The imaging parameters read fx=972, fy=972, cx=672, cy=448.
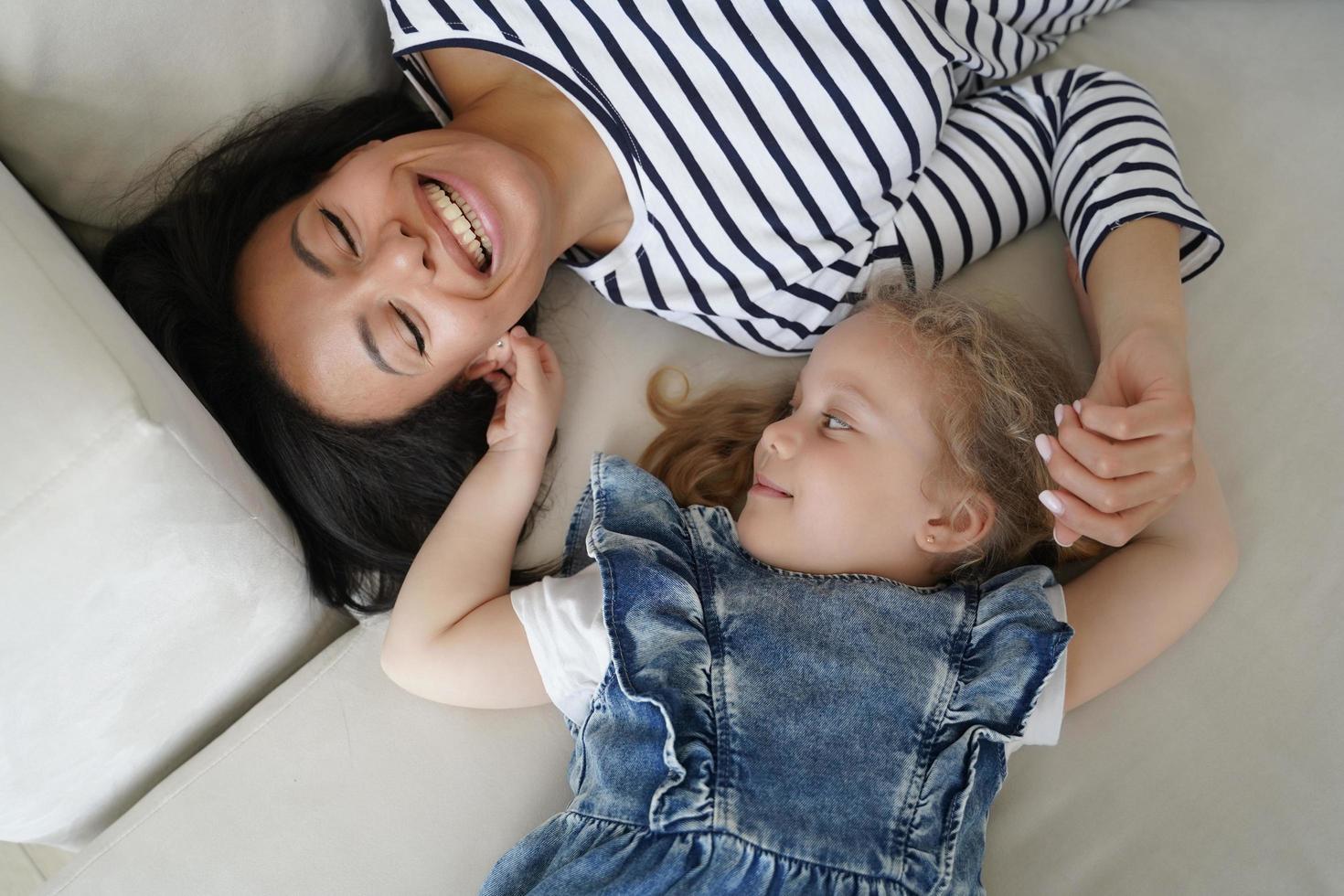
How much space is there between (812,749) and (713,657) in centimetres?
14

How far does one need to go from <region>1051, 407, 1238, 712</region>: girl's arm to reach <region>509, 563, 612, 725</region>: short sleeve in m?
0.55

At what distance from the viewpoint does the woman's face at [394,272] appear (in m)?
1.07

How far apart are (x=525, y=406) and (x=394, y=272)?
0.26m

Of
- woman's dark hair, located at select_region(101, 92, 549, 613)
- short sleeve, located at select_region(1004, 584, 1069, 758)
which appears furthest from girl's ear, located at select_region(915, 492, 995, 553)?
woman's dark hair, located at select_region(101, 92, 549, 613)

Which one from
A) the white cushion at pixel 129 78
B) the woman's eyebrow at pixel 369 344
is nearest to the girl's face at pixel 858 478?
the woman's eyebrow at pixel 369 344

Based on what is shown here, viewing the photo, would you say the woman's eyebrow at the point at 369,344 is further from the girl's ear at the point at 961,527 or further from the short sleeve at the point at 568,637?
the girl's ear at the point at 961,527

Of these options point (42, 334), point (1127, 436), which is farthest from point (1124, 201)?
point (42, 334)

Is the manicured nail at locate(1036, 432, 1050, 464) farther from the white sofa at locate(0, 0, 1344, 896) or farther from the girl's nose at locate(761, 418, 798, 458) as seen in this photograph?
the white sofa at locate(0, 0, 1344, 896)

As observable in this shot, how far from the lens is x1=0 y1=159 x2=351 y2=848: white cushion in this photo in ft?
2.69

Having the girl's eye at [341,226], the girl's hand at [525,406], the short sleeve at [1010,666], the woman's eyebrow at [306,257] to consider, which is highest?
the girl's eye at [341,226]

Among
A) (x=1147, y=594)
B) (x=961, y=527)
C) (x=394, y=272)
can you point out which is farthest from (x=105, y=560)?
(x=1147, y=594)

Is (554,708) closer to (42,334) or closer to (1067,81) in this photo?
(42,334)

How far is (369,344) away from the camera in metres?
1.08

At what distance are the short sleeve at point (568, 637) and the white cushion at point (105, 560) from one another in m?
0.28
